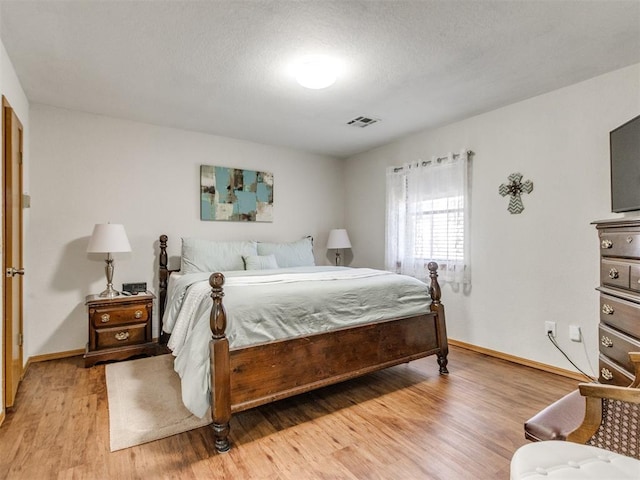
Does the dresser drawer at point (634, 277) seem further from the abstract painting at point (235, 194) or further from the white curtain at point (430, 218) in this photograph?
the abstract painting at point (235, 194)

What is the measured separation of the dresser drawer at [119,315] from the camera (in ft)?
9.86

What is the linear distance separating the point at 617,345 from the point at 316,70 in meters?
2.36

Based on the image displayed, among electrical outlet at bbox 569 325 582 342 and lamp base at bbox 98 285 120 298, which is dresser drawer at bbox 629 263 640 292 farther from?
lamp base at bbox 98 285 120 298

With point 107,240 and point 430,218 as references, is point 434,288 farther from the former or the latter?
point 107,240

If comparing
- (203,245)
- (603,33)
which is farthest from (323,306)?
(603,33)

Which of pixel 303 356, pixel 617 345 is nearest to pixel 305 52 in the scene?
pixel 303 356

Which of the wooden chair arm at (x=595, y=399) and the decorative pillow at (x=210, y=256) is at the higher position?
the decorative pillow at (x=210, y=256)

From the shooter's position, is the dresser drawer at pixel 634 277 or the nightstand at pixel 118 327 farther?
the nightstand at pixel 118 327

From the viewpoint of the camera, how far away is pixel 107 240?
308 centimetres

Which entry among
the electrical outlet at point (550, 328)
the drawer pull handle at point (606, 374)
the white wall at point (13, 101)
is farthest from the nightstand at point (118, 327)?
the electrical outlet at point (550, 328)

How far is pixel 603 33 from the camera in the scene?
205 centimetres

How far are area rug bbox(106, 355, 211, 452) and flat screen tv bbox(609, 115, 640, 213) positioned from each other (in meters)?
2.88

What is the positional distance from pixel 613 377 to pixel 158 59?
3305 millimetres

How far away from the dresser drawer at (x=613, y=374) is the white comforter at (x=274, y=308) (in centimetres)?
121
